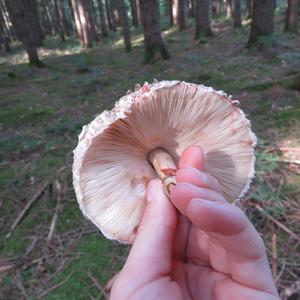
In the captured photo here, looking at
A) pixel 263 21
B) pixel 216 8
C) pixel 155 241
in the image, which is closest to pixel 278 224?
pixel 155 241

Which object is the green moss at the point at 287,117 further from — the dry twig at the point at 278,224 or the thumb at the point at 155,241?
the thumb at the point at 155,241

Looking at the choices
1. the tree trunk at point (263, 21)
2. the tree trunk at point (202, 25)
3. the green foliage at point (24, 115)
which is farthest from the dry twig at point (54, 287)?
the tree trunk at point (202, 25)

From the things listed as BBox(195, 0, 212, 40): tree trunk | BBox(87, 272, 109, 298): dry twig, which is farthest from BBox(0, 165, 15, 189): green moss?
BBox(195, 0, 212, 40): tree trunk

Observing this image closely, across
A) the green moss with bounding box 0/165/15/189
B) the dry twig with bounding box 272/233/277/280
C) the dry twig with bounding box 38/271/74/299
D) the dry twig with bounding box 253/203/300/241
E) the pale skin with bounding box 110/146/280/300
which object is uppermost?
the pale skin with bounding box 110/146/280/300

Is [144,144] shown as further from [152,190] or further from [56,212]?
[56,212]

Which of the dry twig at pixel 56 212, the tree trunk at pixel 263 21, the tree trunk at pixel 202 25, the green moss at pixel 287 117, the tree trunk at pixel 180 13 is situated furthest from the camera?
the tree trunk at pixel 180 13

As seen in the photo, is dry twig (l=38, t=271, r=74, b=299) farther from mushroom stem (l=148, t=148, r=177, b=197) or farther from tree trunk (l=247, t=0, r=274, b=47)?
tree trunk (l=247, t=0, r=274, b=47)

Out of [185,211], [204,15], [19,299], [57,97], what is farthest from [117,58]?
[185,211]

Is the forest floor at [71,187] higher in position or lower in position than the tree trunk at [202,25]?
higher
